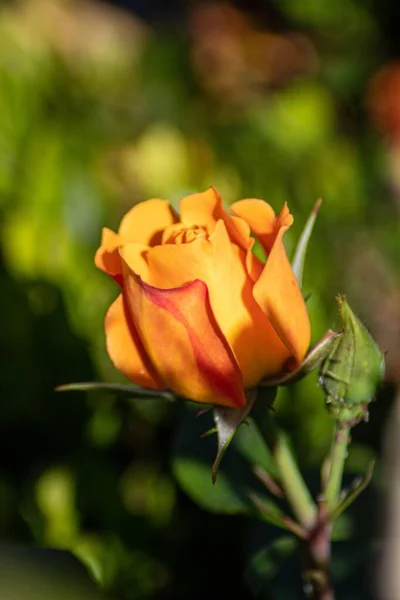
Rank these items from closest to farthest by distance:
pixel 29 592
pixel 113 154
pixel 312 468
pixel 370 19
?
1. pixel 29 592
2. pixel 312 468
3. pixel 113 154
4. pixel 370 19

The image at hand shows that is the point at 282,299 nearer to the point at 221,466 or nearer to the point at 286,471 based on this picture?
the point at 286,471

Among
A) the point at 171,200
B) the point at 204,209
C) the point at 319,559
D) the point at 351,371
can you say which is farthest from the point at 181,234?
the point at 171,200

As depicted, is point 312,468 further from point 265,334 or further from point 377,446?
point 265,334

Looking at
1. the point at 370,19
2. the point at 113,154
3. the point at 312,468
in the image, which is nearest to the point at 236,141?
the point at 113,154

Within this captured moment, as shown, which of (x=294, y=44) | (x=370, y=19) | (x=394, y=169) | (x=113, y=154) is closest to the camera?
(x=113, y=154)

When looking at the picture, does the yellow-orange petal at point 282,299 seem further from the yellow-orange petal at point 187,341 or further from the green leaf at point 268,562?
the green leaf at point 268,562

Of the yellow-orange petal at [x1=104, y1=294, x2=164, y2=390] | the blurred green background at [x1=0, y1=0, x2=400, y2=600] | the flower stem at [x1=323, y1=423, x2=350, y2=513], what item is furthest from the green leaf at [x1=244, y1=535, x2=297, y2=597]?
the yellow-orange petal at [x1=104, y1=294, x2=164, y2=390]

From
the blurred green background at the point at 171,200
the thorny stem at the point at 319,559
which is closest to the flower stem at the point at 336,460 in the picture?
the thorny stem at the point at 319,559

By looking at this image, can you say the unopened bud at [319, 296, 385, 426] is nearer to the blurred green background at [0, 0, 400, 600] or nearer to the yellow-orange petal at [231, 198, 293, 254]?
the yellow-orange petal at [231, 198, 293, 254]
